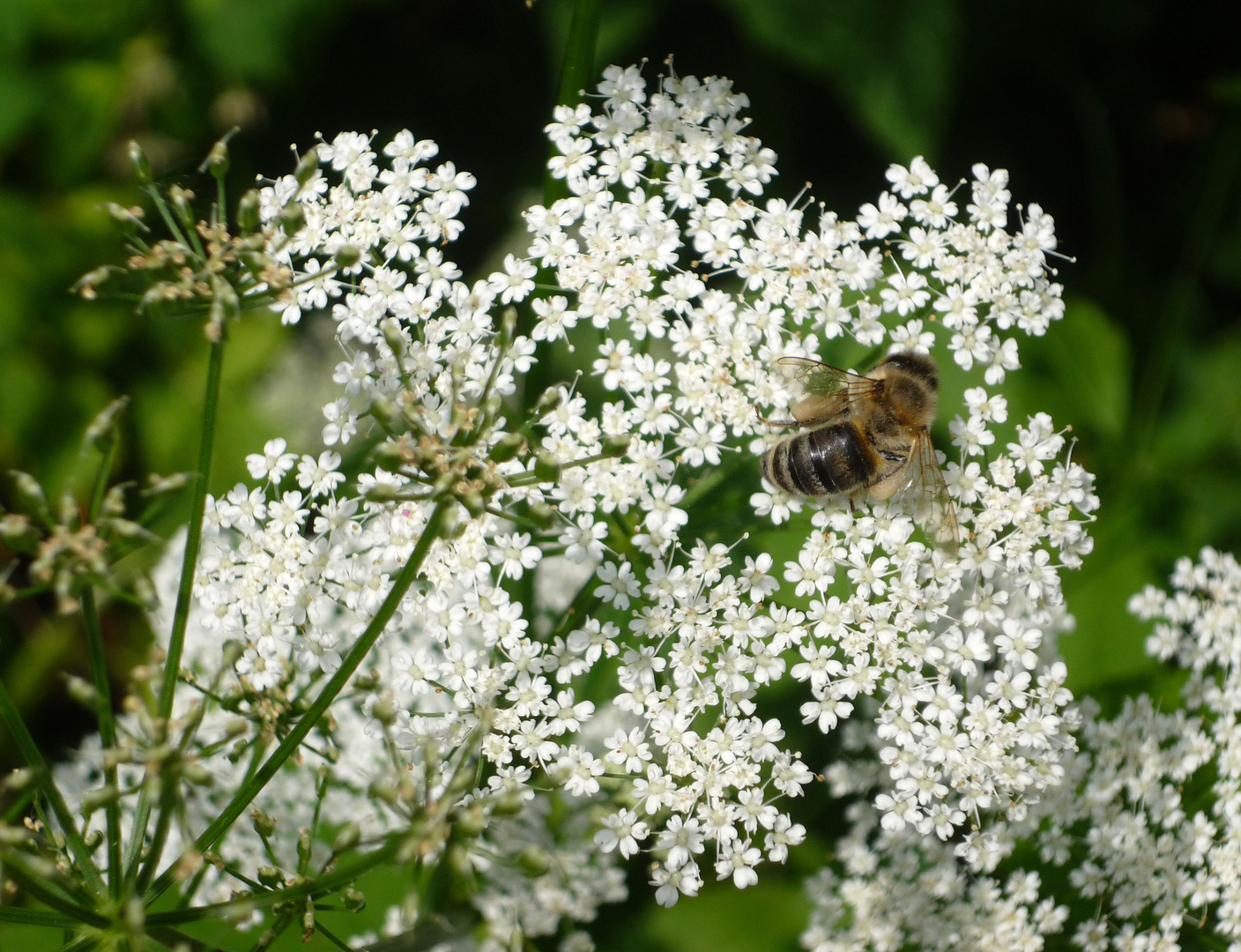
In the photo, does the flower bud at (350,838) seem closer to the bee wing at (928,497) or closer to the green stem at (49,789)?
the green stem at (49,789)

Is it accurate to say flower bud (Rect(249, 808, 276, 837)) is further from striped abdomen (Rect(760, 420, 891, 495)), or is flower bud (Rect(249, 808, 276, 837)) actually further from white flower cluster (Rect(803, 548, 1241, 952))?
white flower cluster (Rect(803, 548, 1241, 952))

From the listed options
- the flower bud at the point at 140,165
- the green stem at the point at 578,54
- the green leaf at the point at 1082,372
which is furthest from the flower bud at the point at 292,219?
the green leaf at the point at 1082,372

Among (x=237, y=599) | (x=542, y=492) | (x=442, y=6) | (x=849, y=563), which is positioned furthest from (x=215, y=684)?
(x=442, y=6)

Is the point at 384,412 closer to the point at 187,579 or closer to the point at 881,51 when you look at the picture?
the point at 187,579

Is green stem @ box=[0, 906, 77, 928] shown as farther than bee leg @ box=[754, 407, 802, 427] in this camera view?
No

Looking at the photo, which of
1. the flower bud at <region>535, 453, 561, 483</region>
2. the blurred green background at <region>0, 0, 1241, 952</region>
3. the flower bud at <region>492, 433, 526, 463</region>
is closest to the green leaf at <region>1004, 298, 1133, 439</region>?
the blurred green background at <region>0, 0, 1241, 952</region>

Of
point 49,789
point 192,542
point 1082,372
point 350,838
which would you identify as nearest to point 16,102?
point 192,542
